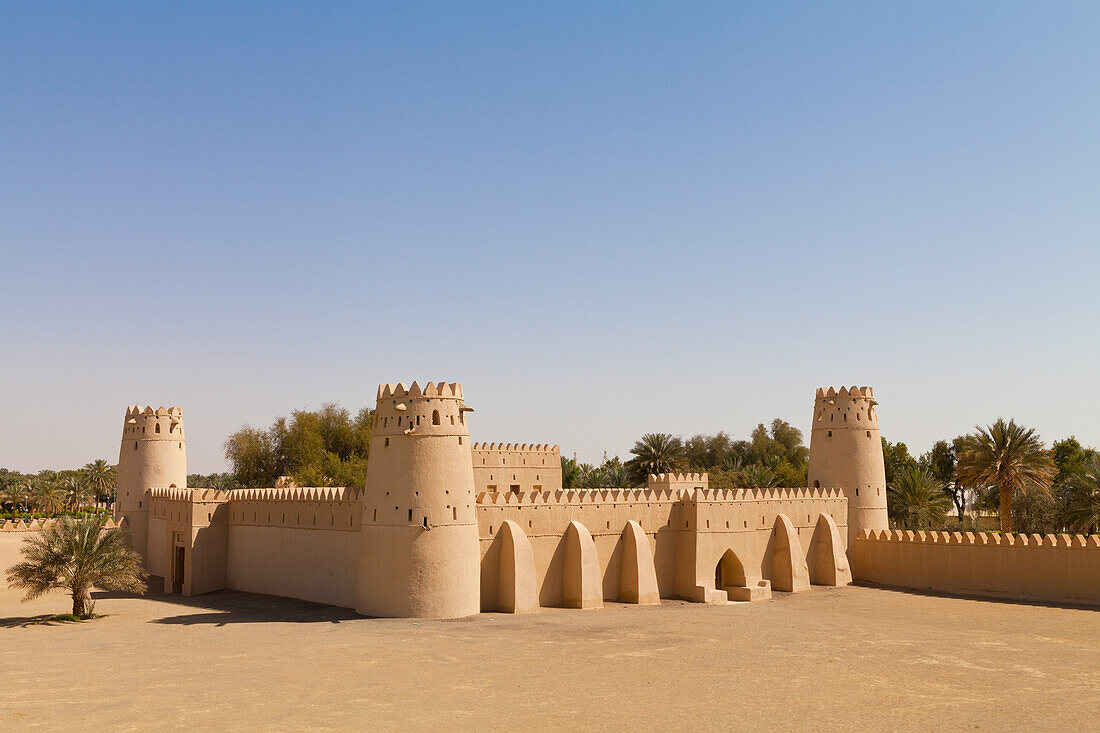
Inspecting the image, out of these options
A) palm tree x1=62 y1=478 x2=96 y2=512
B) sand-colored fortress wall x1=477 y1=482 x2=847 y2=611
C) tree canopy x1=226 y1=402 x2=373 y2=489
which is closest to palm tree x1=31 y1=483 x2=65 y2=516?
palm tree x1=62 y1=478 x2=96 y2=512

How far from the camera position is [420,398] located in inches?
902

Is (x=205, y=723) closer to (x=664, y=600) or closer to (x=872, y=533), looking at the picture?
(x=664, y=600)

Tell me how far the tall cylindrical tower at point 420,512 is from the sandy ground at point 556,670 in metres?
0.96

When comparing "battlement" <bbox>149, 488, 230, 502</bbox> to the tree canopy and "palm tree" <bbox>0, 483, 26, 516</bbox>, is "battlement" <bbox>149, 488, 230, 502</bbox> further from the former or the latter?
"palm tree" <bbox>0, 483, 26, 516</bbox>

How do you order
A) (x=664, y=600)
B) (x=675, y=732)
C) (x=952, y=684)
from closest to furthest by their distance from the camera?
(x=675, y=732) → (x=952, y=684) → (x=664, y=600)

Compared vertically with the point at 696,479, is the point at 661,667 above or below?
below

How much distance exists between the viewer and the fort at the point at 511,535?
22.4m

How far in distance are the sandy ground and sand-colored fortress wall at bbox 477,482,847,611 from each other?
191 cm

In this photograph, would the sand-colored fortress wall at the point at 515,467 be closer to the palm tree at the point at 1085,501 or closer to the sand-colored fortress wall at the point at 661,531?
the sand-colored fortress wall at the point at 661,531

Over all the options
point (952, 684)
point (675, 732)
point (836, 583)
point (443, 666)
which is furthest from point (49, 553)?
point (836, 583)

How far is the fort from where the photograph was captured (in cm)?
2244

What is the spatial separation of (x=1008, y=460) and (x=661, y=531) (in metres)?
17.0

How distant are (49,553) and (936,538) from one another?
25969mm

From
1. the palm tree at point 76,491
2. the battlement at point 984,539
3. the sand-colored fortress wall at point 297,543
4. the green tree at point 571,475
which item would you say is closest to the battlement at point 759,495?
the battlement at point 984,539
